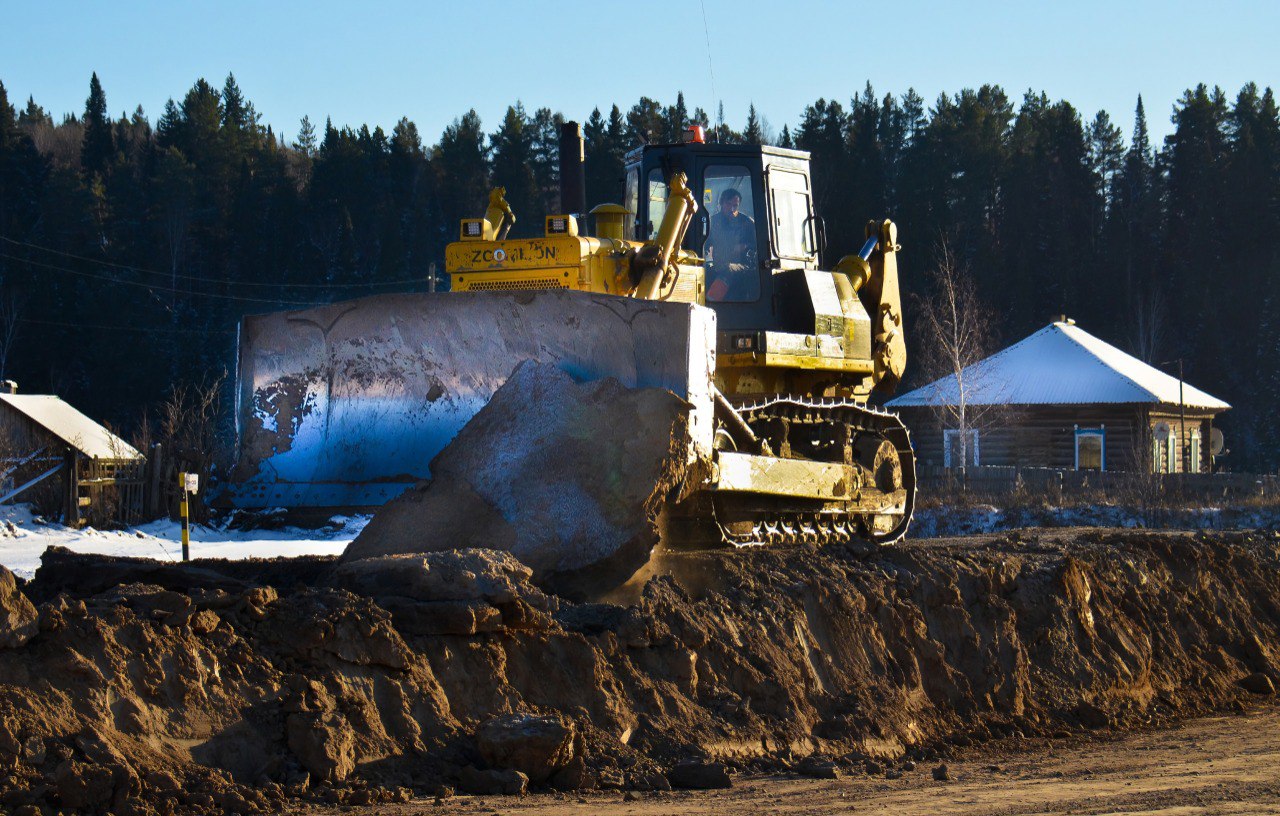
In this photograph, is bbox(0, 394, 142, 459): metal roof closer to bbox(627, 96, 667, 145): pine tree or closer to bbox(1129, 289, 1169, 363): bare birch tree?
bbox(627, 96, 667, 145): pine tree

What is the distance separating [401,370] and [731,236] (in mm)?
3227

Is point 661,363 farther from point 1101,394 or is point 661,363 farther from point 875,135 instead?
point 875,135

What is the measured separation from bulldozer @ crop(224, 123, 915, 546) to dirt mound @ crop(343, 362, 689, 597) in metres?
0.39

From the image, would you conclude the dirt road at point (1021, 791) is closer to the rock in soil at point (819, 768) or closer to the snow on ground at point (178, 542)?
the rock in soil at point (819, 768)

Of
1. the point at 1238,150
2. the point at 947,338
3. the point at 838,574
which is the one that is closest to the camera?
the point at 838,574

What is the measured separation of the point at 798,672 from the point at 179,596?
3.35 meters

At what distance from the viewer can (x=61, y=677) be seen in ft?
17.5

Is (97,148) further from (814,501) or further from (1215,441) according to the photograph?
(814,501)

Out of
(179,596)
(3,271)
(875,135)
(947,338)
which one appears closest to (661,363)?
(179,596)

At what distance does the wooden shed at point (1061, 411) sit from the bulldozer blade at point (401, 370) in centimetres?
2847

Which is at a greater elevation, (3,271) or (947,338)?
(3,271)

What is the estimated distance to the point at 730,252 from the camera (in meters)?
11.5

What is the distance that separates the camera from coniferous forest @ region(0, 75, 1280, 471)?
2114 inches

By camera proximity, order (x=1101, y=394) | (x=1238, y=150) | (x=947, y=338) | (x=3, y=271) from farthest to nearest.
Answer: (x=1238, y=150) → (x=3, y=271) → (x=947, y=338) → (x=1101, y=394)
